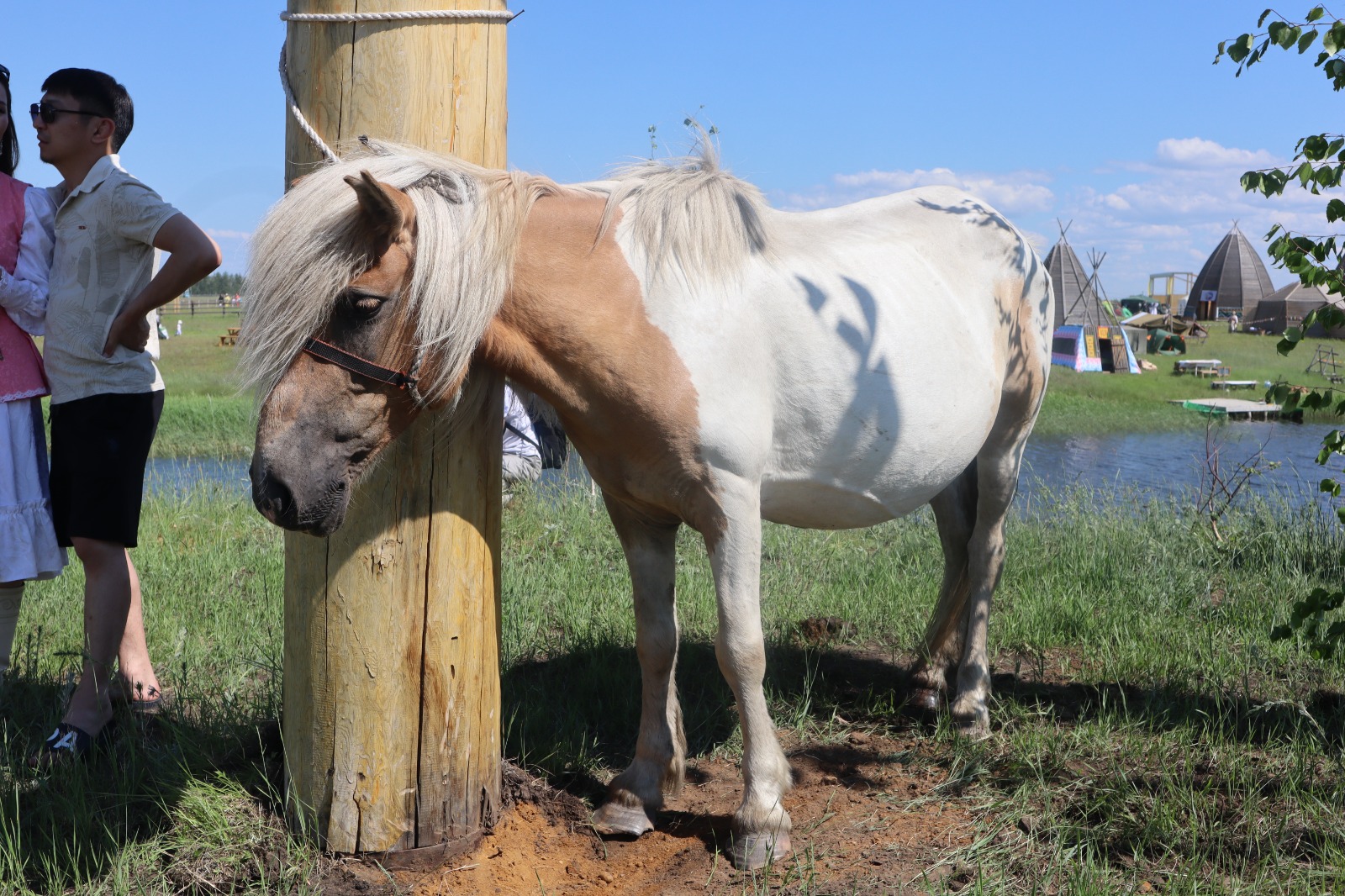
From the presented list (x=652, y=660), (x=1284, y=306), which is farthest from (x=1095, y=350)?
(x=652, y=660)

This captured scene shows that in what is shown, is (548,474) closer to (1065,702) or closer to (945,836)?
(1065,702)

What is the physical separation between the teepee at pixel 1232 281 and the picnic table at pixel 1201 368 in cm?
2189

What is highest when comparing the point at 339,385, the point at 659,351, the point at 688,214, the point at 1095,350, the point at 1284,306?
the point at 1284,306

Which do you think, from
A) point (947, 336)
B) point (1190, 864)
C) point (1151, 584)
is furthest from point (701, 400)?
point (1151, 584)

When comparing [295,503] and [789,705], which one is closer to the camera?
[295,503]

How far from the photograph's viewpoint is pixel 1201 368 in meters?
27.8

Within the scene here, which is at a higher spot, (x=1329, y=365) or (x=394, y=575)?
(x=1329, y=365)

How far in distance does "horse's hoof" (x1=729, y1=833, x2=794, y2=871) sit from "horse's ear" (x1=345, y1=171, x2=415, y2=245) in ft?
6.32

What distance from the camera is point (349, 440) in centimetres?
241

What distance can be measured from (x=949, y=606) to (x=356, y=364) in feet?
9.14

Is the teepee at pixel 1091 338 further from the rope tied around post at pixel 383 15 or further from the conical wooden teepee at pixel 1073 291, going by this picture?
the rope tied around post at pixel 383 15

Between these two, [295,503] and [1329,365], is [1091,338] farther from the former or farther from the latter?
[295,503]

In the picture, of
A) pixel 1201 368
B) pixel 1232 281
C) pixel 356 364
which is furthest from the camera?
pixel 1232 281

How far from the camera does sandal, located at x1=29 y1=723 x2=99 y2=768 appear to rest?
3176 mm
